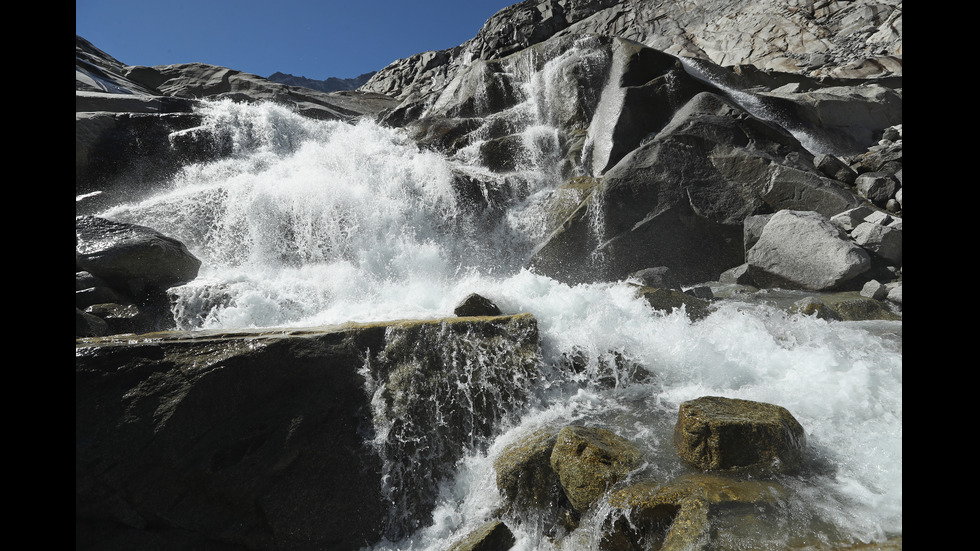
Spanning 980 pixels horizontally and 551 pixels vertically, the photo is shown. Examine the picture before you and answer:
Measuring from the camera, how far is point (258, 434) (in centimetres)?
468

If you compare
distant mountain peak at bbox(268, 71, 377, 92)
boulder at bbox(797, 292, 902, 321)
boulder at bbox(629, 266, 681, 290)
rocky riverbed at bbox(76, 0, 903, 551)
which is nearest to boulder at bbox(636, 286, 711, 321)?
rocky riverbed at bbox(76, 0, 903, 551)

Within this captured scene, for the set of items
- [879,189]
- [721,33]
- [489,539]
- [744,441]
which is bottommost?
[489,539]

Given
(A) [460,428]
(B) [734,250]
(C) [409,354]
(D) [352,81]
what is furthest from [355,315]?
(D) [352,81]

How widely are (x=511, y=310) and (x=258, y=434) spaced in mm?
3817

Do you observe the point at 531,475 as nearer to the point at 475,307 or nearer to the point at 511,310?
the point at 475,307

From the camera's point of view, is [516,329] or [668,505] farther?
[516,329]

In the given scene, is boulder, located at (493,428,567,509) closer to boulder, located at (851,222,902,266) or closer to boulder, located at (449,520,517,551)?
boulder, located at (449,520,517,551)

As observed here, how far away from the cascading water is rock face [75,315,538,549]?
33 centimetres

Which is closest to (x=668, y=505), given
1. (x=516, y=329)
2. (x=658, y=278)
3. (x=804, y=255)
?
(x=516, y=329)

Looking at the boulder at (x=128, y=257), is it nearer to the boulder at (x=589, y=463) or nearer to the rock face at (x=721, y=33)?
the boulder at (x=589, y=463)

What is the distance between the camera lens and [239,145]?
626 inches

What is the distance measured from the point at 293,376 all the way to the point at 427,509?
1965mm

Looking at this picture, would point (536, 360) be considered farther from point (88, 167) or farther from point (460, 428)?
point (88, 167)
